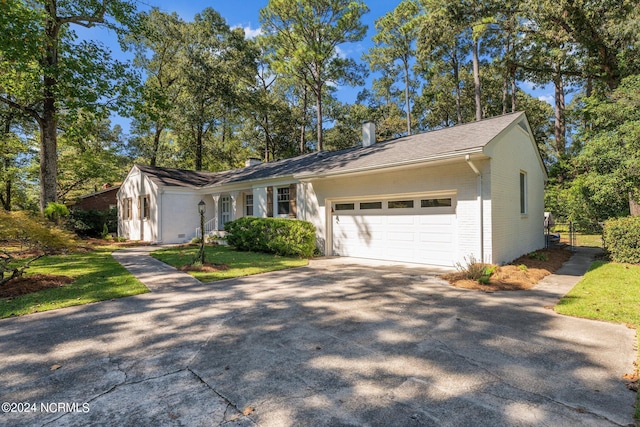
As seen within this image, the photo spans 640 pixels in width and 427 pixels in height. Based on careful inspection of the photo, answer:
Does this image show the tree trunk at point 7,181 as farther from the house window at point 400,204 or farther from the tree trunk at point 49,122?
the house window at point 400,204

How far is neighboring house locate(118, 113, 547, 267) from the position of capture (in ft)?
26.5

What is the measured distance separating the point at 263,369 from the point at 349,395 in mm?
967

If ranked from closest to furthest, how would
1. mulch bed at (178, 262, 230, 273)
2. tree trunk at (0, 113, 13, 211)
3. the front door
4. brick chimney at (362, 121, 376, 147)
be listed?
mulch bed at (178, 262, 230, 273) < brick chimney at (362, 121, 376, 147) < the front door < tree trunk at (0, 113, 13, 211)

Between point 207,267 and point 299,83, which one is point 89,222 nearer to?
point 207,267

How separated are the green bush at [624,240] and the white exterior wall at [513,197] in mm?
2099

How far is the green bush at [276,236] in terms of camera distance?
11.0 metres

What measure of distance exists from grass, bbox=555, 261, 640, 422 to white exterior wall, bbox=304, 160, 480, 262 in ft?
7.89

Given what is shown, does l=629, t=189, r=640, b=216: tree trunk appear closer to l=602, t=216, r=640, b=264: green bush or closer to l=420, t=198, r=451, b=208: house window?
l=602, t=216, r=640, b=264: green bush

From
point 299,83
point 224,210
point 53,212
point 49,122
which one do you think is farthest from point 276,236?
point 299,83

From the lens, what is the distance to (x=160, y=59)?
26.3 metres

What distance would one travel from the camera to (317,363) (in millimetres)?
3271

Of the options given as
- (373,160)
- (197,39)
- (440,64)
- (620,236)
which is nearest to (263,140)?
(197,39)

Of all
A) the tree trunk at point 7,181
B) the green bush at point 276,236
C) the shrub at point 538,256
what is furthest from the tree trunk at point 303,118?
the shrub at point 538,256

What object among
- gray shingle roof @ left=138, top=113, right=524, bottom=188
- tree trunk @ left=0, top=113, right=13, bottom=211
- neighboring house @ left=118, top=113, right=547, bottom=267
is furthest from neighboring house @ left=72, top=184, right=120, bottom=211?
gray shingle roof @ left=138, top=113, right=524, bottom=188
